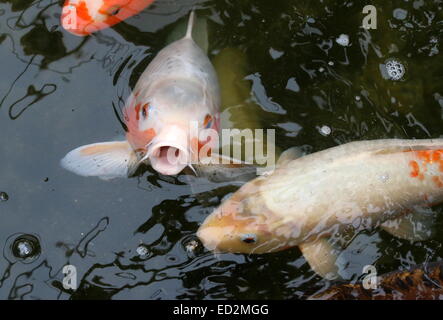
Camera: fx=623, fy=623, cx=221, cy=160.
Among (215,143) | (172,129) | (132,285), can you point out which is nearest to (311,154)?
(215,143)

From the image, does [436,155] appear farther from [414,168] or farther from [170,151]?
[170,151]

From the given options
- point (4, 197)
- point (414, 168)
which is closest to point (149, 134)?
point (4, 197)

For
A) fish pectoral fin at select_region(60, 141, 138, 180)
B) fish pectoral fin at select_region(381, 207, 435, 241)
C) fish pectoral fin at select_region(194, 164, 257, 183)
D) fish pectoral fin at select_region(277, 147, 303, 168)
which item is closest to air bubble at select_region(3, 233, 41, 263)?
fish pectoral fin at select_region(60, 141, 138, 180)

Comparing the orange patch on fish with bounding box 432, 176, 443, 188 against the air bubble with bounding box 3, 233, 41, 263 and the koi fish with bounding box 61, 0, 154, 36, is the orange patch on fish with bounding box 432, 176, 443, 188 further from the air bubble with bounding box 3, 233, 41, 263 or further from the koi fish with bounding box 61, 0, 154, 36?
the air bubble with bounding box 3, 233, 41, 263

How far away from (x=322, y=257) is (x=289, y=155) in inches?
30.3

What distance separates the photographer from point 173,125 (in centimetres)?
403

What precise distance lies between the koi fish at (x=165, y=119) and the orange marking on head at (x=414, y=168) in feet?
4.52

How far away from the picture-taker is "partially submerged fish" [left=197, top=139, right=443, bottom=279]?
4.18m

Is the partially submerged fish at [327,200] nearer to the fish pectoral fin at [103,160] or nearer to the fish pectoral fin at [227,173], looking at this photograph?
the fish pectoral fin at [227,173]

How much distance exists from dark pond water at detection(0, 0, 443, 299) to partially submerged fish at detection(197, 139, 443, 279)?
0.45ft

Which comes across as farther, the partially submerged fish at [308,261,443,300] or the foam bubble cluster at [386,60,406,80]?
the foam bubble cluster at [386,60,406,80]

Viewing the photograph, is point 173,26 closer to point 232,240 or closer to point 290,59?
point 290,59

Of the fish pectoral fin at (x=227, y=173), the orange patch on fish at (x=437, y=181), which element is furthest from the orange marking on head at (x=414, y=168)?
the fish pectoral fin at (x=227, y=173)

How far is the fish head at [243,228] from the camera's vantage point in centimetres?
416
